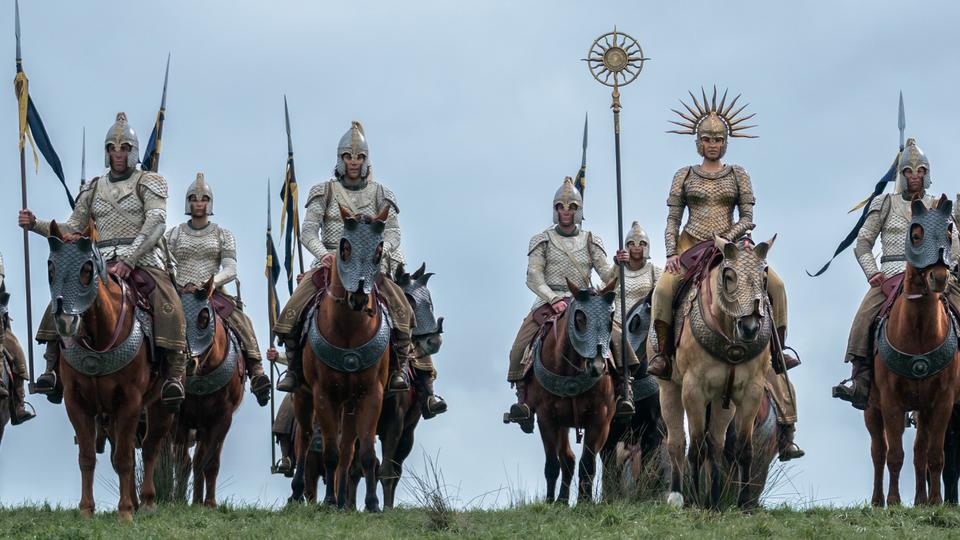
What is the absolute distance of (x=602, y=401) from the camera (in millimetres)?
25344

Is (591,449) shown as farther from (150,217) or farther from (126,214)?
(126,214)

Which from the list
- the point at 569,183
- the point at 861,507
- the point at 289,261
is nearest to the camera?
the point at 861,507

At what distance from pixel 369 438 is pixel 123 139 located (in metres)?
4.15

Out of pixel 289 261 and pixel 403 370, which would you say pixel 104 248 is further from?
pixel 289 261

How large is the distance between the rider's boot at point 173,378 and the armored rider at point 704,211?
4.79 m

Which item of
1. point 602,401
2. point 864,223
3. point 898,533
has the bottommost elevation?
point 898,533

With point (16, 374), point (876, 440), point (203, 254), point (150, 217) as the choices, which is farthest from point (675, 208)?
point (16, 374)

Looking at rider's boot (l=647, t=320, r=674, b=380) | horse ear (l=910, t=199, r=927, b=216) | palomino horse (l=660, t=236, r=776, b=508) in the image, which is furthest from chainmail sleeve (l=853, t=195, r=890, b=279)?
palomino horse (l=660, t=236, r=776, b=508)

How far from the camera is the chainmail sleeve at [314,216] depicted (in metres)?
23.9

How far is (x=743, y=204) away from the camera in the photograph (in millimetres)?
23125

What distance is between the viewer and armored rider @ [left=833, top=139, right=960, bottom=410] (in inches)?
945

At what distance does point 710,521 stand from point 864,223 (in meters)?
6.37

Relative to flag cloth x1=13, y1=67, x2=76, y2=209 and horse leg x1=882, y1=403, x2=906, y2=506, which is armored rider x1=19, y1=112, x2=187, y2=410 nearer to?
flag cloth x1=13, y1=67, x2=76, y2=209

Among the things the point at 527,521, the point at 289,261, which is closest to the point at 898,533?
the point at 527,521
